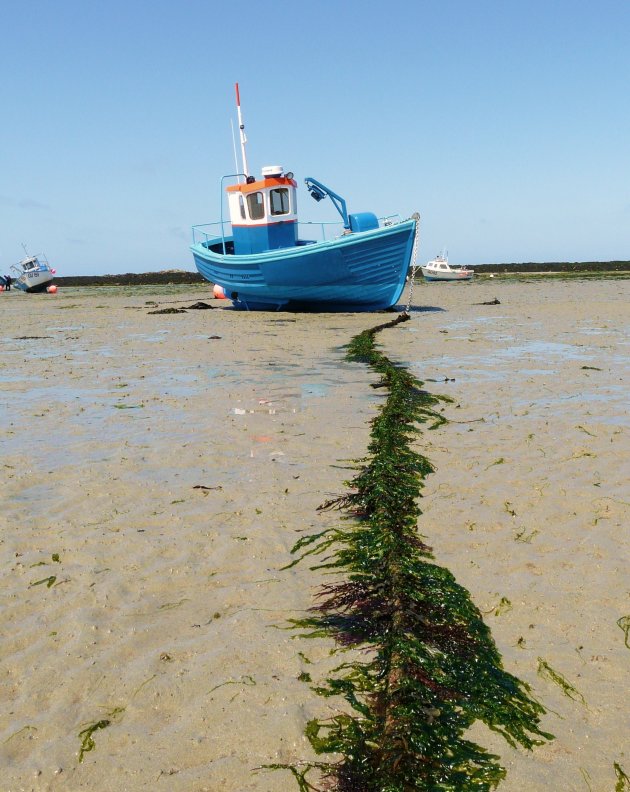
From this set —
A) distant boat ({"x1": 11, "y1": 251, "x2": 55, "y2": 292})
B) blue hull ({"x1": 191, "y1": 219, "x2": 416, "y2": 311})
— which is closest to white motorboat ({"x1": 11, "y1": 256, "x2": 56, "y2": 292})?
distant boat ({"x1": 11, "y1": 251, "x2": 55, "y2": 292})

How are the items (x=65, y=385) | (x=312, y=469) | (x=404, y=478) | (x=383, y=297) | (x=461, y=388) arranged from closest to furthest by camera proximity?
(x=404, y=478), (x=312, y=469), (x=461, y=388), (x=65, y=385), (x=383, y=297)

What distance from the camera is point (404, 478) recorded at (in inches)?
212

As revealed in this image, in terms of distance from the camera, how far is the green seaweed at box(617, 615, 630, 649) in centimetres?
311

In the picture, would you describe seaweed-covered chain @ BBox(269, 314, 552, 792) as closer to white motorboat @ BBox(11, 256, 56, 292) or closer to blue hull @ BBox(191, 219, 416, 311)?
blue hull @ BBox(191, 219, 416, 311)

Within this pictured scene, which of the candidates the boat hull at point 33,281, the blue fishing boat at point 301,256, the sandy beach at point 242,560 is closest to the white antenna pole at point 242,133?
the blue fishing boat at point 301,256

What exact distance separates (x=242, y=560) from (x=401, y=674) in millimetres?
1502

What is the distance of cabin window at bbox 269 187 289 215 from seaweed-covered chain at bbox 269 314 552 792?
17.5m

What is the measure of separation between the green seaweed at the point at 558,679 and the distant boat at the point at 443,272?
50.1m

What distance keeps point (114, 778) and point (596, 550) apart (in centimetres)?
300

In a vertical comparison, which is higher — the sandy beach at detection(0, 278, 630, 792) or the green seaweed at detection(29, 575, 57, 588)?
the green seaweed at detection(29, 575, 57, 588)

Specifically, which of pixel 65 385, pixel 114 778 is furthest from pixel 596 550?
pixel 65 385

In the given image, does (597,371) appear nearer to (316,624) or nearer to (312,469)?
(312,469)

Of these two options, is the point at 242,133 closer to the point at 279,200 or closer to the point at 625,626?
the point at 279,200

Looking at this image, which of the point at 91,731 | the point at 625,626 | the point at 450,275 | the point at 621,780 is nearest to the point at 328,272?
the point at 625,626
